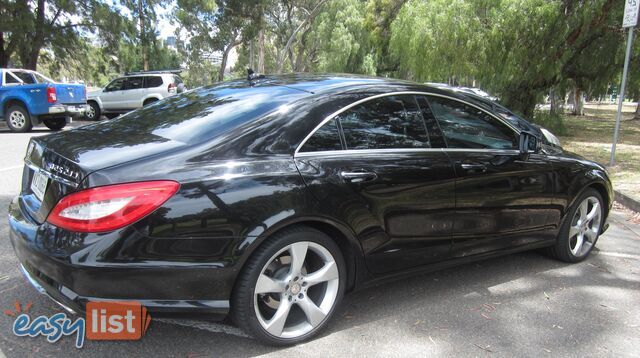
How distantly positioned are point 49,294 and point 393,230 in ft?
6.50

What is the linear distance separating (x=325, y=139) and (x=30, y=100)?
12887 mm

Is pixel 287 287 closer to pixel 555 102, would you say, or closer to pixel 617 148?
pixel 617 148

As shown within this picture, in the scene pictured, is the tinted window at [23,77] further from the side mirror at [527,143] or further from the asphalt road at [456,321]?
the side mirror at [527,143]

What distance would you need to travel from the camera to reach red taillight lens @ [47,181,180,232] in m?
2.34

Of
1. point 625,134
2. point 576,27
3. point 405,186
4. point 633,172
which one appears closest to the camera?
point 405,186

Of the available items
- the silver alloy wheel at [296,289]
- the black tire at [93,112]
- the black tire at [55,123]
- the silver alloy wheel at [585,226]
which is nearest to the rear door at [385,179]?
the silver alloy wheel at [296,289]

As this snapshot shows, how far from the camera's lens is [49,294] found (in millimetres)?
2527

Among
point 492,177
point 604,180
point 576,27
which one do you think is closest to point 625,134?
point 576,27

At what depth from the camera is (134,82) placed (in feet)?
58.5

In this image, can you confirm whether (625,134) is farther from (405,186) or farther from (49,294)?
(49,294)

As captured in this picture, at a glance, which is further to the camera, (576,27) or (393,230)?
(576,27)

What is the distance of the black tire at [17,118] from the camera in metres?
13.3

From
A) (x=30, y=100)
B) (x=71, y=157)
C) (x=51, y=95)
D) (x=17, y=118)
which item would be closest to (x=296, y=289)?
(x=71, y=157)

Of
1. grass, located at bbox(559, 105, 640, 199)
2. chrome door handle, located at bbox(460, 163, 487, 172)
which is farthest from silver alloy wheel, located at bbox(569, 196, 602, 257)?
grass, located at bbox(559, 105, 640, 199)
